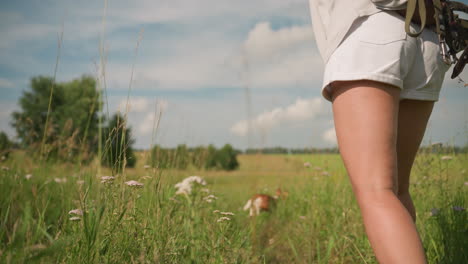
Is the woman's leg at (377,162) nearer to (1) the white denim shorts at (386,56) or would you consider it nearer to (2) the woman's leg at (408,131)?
(1) the white denim shorts at (386,56)

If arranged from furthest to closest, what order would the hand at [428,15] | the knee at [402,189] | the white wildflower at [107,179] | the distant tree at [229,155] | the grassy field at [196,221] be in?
the distant tree at [229,155]
the white wildflower at [107,179]
the knee at [402,189]
the grassy field at [196,221]
the hand at [428,15]

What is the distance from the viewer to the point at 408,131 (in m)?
1.53

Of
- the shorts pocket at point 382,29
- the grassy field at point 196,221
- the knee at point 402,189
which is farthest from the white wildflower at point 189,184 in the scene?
the shorts pocket at point 382,29

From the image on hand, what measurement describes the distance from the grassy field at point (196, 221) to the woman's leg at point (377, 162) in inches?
33.6

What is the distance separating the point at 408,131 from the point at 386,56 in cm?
55

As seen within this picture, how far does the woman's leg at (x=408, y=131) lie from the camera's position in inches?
58.5

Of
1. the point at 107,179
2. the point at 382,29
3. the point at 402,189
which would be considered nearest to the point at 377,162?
the point at 382,29

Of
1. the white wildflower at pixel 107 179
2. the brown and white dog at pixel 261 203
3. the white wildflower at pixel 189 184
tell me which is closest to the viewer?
the white wildflower at pixel 107 179

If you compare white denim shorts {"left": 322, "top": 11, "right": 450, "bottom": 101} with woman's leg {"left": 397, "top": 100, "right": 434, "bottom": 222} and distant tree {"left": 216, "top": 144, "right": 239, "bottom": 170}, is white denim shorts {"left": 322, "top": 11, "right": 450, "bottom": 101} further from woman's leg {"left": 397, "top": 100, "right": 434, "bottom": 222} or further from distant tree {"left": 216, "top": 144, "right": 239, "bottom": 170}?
distant tree {"left": 216, "top": 144, "right": 239, "bottom": 170}

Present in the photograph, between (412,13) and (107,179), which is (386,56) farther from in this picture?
(107,179)

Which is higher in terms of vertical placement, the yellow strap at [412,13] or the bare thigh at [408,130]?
the yellow strap at [412,13]

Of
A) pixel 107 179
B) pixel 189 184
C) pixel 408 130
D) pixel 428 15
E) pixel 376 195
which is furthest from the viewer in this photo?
pixel 189 184

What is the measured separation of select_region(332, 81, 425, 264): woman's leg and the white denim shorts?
49 mm

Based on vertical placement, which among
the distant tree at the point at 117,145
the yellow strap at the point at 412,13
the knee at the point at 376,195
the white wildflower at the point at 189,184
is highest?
the yellow strap at the point at 412,13
